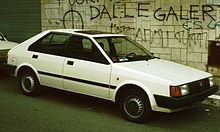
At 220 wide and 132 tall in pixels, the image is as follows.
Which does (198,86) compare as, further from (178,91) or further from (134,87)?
(134,87)

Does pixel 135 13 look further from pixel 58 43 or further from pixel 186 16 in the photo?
pixel 58 43

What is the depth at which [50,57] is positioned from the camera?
7062mm

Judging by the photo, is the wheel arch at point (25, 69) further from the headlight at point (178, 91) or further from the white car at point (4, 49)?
the headlight at point (178, 91)

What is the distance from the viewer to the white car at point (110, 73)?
5.73 m

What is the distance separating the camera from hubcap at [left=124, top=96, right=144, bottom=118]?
5879 millimetres

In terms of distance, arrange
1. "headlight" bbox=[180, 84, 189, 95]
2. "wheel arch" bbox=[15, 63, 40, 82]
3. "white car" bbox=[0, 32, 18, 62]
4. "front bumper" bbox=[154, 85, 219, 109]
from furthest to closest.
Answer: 1. "white car" bbox=[0, 32, 18, 62]
2. "wheel arch" bbox=[15, 63, 40, 82]
3. "headlight" bbox=[180, 84, 189, 95]
4. "front bumper" bbox=[154, 85, 219, 109]

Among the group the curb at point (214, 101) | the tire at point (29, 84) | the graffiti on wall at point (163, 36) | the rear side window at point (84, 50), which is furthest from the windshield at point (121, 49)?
the graffiti on wall at point (163, 36)

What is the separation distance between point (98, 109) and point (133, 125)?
3.74 feet

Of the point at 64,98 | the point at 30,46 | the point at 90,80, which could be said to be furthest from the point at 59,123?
the point at 30,46

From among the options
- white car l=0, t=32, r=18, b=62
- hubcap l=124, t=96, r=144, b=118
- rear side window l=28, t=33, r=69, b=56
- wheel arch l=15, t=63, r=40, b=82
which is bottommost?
hubcap l=124, t=96, r=144, b=118

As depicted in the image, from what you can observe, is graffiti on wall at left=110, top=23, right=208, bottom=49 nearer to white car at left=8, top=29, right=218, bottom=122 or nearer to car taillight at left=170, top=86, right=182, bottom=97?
white car at left=8, top=29, right=218, bottom=122

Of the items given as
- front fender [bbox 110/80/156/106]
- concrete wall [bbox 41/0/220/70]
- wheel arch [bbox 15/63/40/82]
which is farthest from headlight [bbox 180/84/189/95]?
concrete wall [bbox 41/0/220/70]

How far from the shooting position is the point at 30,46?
7543mm

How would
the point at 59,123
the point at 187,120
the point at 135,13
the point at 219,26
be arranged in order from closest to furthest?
the point at 59,123 → the point at 187,120 → the point at 219,26 → the point at 135,13
